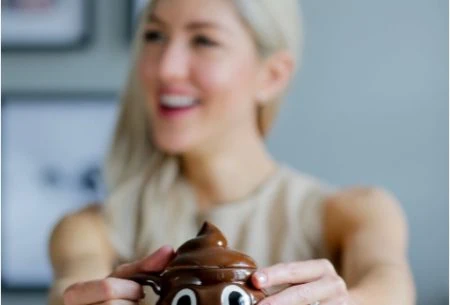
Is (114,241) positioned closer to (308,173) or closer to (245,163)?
(245,163)

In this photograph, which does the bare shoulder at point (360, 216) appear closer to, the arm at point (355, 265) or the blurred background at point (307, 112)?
the arm at point (355, 265)

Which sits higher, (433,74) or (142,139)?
(433,74)

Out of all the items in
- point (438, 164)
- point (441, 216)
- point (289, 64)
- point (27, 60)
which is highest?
point (27, 60)

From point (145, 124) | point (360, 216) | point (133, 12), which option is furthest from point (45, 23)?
point (360, 216)

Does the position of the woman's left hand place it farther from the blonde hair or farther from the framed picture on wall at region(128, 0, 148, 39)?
the framed picture on wall at region(128, 0, 148, 39)

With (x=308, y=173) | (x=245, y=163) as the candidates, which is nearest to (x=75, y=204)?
(x=308, y=173)

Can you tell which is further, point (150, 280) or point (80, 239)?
point (80, 239)

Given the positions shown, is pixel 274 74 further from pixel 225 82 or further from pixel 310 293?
pixel 310 293

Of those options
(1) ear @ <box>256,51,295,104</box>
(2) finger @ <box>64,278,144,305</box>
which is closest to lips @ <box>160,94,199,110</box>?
(1) ear @ <box>256,51,295,104</box>
